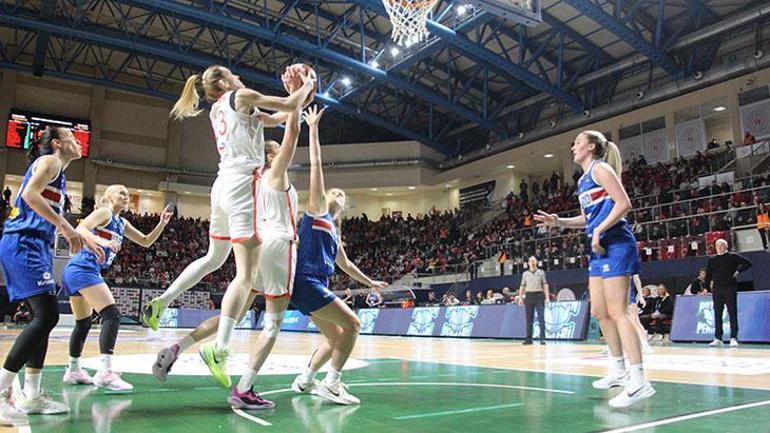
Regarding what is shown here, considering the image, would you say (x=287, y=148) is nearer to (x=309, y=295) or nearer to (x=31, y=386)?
(x=309, y=295)

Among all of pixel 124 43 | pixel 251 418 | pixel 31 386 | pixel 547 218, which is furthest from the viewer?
pixel 124 43

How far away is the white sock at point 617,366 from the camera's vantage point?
4.82 metres

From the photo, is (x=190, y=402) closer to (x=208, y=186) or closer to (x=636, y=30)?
(x=636, y=30)

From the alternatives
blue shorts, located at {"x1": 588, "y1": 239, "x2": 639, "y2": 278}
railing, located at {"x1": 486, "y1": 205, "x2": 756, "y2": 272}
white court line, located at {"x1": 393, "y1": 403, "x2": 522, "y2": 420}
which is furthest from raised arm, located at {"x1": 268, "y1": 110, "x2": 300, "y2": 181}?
railing, located at {"x1": 486, "y1": 205, "x2": 756, "y2": 272}

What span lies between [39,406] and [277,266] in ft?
5.54

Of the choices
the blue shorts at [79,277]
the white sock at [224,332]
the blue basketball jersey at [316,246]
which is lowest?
the white sock at [224,332]

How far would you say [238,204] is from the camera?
420 cm

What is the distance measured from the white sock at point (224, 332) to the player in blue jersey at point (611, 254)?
2.65 meters

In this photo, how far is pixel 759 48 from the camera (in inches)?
962

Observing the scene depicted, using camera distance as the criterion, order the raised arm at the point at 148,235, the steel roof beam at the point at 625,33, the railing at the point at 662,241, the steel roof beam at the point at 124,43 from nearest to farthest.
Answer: the raised arm at the point at 148,235 < the railing at the point at 662,241 < the steel roof beam at the point at 625,33 < the steel roof beam at the point at 124,43

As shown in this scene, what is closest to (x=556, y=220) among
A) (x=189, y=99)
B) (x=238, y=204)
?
(x=238, y=204)

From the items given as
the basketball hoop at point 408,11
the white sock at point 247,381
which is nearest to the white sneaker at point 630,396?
the white sock at point 247,381

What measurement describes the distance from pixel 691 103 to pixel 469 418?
26526 millimetres

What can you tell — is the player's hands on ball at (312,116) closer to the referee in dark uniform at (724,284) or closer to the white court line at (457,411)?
the white court line at (457,411)
